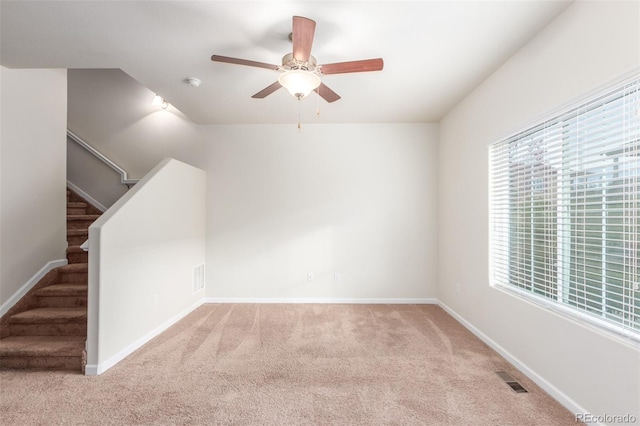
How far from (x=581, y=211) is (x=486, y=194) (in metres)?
1.10

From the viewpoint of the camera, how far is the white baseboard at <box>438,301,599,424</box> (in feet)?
6.12

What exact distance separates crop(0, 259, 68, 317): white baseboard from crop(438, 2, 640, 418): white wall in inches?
185

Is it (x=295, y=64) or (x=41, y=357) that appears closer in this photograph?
(x=295, y=64)

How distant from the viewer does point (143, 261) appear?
289cm

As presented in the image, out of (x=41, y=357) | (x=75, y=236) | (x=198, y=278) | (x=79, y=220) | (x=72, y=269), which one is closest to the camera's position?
(x=41, y=357)

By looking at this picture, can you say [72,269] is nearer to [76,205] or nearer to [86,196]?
[76,205]

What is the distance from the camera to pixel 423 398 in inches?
80.8

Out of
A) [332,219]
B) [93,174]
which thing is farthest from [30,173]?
[332,219]

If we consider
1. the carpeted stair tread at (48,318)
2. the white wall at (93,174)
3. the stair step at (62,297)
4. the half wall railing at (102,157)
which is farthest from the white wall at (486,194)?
the white wall at (93,174)

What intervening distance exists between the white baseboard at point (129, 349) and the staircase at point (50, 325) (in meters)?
0.11

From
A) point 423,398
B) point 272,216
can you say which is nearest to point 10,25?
point 272,216

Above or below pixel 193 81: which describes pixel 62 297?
below

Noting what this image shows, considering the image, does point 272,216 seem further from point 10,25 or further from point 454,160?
point 10,25

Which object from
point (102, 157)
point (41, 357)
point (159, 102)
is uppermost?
point (159, 102)
